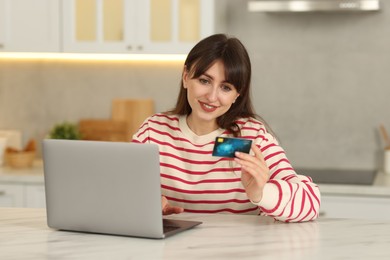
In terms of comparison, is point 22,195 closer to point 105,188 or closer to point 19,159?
point 19,159

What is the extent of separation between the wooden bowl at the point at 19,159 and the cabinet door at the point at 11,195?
9.7 inches

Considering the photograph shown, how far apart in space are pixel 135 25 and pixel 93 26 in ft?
0.82

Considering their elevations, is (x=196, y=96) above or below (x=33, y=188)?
above

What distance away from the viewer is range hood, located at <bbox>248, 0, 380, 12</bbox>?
11.8ft

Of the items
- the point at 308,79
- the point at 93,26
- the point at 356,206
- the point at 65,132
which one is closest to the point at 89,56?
the point at 93,26

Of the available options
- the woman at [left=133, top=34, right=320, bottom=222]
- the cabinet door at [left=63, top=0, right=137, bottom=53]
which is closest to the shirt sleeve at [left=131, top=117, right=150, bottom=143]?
the woman at [left=133, top=34, right=320, bottom=222]

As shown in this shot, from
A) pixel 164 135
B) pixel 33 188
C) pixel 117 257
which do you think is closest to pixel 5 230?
pixel 117 257

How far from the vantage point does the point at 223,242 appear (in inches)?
72.4

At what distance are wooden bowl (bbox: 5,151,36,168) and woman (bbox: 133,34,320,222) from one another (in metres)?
1.63

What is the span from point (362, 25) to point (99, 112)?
1601 mm

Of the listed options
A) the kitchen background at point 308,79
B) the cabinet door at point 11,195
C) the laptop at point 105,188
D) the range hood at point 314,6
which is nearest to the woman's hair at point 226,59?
the laptop at point 105,188

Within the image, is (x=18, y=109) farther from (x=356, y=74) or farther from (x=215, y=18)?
(x=356, y=74)

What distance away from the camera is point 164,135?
2482mm

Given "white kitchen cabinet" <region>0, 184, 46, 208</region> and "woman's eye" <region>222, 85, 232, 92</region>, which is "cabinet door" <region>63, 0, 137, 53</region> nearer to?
"white kitchen cabinet" <region>0, 184, 46, 208</region>
